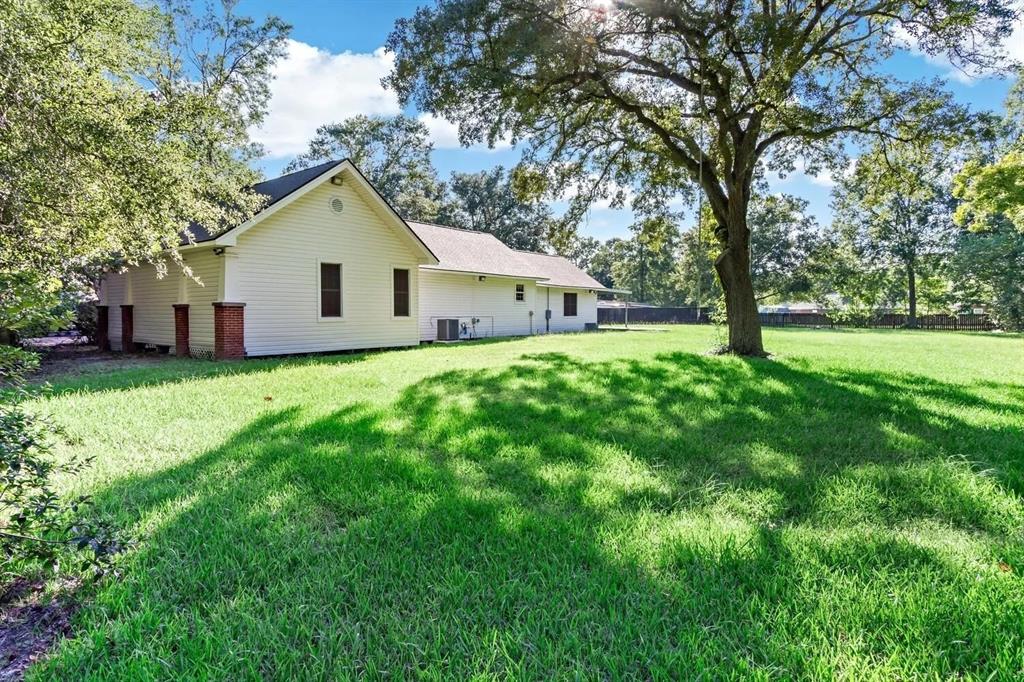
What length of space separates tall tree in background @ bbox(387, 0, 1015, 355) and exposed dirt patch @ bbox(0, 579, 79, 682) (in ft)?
26.6

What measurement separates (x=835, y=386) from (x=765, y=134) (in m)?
6.77

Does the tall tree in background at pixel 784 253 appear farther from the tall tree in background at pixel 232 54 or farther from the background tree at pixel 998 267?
the tall tree in background at pixel 232 54

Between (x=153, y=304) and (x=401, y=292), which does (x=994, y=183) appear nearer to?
(x=401, y=292)

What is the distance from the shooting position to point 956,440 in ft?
13.5

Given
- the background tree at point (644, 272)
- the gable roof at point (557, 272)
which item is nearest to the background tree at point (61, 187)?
the gable roof at point (557, 272)

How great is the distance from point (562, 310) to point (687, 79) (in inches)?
639

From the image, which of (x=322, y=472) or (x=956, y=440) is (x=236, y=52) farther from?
(x=956, y=440)

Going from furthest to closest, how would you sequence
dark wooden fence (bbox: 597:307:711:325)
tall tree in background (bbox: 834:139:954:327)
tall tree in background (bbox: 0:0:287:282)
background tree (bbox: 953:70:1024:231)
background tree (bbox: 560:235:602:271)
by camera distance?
background tree (bbox: 560:235:602:271), dark wooden fence (bbox: 597:307:711:325), tall tree in background (bbox: 834:139:954:327), background tree (bbox: 953:70:1024:231), tall tree in background (bbox: 0:0:287:282)

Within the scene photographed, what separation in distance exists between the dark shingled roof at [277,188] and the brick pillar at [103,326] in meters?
5.68

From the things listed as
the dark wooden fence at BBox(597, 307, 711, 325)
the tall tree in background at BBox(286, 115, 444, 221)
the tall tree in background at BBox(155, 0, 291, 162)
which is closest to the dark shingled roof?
the tall tree in background at BBox(155, 0, 291, 162)

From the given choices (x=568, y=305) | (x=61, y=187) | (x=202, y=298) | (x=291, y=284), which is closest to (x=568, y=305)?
(x=568, y=305)

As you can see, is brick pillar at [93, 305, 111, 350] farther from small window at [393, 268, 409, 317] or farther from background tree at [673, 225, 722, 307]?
background tree at [673, 225, 722, 307]

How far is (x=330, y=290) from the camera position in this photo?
1279cm

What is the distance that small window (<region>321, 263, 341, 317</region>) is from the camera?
12680mm
